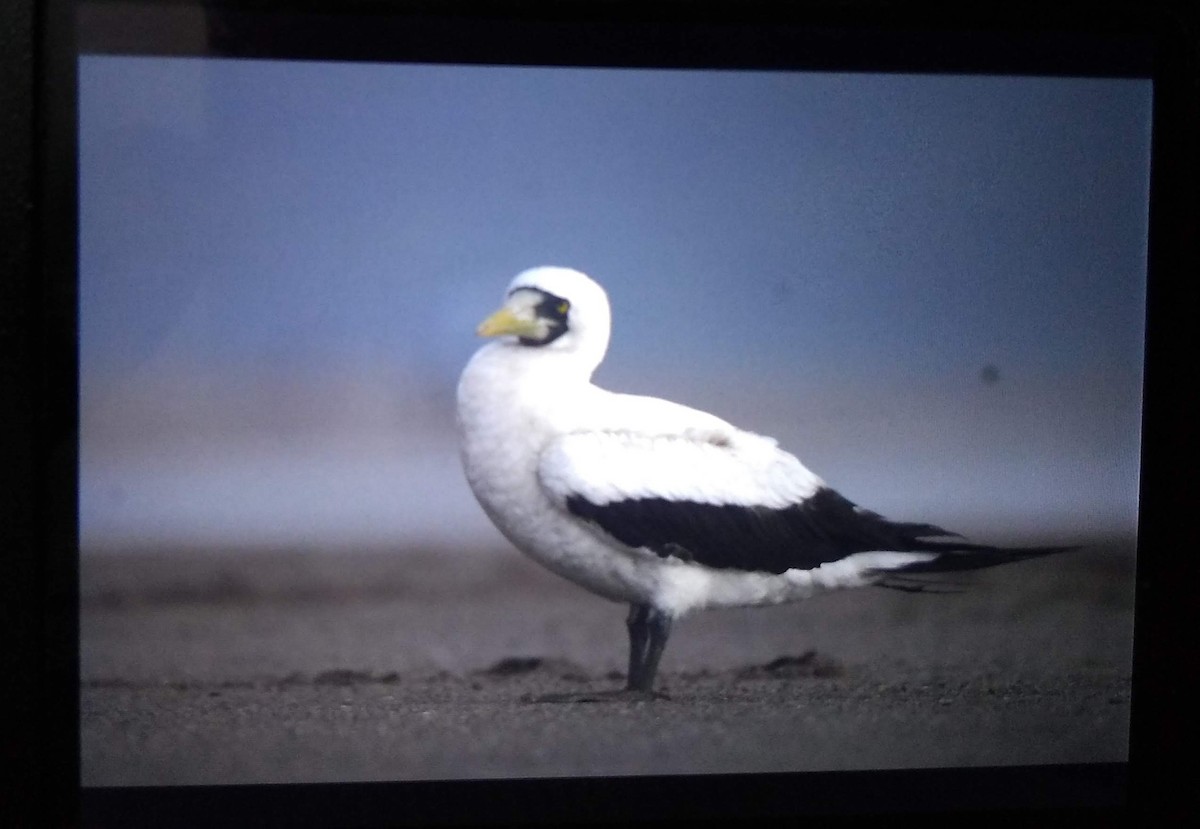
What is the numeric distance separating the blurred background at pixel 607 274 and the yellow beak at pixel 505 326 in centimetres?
5

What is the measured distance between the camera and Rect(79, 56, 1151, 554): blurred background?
87.3 inches

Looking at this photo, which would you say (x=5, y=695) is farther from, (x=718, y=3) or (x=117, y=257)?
(x=718, y=3)

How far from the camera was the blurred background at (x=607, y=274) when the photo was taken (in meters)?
2.22

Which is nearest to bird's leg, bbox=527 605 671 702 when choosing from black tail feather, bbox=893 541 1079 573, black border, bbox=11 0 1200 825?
black border, bbox=11 0 1200 825

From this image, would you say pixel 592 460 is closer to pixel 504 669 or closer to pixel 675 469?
pixel 675 469

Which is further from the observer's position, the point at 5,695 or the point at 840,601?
the point at 840,601

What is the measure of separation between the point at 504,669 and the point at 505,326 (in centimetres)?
72

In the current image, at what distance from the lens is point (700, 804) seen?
231 cm

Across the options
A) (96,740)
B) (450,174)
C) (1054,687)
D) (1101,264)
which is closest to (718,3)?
(450,174)

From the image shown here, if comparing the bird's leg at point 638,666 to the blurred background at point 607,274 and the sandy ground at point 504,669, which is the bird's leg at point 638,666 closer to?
the sandy ground at point 504,669

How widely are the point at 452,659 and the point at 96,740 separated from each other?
734 mm

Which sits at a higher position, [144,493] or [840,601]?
[144,493]

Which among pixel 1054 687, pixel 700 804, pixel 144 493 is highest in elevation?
pixel 144 493

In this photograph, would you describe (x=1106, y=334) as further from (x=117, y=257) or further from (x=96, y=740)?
(x=96, y=740)
